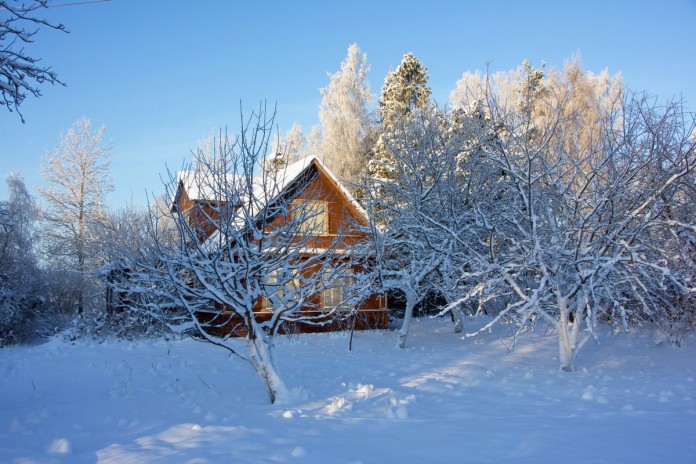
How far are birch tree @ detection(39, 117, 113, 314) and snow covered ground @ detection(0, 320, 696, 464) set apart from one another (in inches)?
609

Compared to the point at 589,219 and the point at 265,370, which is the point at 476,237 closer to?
the point at 589,219

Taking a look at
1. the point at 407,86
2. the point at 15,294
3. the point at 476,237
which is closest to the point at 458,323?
the point at 476,237

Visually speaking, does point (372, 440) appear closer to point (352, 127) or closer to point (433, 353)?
point (433, 353)

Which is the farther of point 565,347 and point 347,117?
point 347,117

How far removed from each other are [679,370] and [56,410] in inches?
394

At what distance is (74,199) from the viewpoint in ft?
88.7

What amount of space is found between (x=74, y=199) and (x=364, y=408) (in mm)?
26089

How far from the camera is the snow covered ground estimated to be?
14.3 ft

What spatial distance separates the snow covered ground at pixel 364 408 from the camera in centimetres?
434

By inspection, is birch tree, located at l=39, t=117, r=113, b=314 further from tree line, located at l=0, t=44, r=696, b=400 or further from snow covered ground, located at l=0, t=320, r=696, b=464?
snow covered ground, located at l=0, t=320, r=696, b=464

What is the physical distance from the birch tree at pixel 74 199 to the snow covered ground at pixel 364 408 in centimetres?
1547

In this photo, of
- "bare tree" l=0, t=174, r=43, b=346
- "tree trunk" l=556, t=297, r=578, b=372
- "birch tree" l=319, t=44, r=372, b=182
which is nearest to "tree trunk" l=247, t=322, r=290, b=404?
"tree trunk" l=556, t=297, r=578, b=372

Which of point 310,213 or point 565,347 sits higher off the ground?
point 310,213

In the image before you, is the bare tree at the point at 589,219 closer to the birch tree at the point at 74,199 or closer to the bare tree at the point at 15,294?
the bare tree at the point at 15,294
